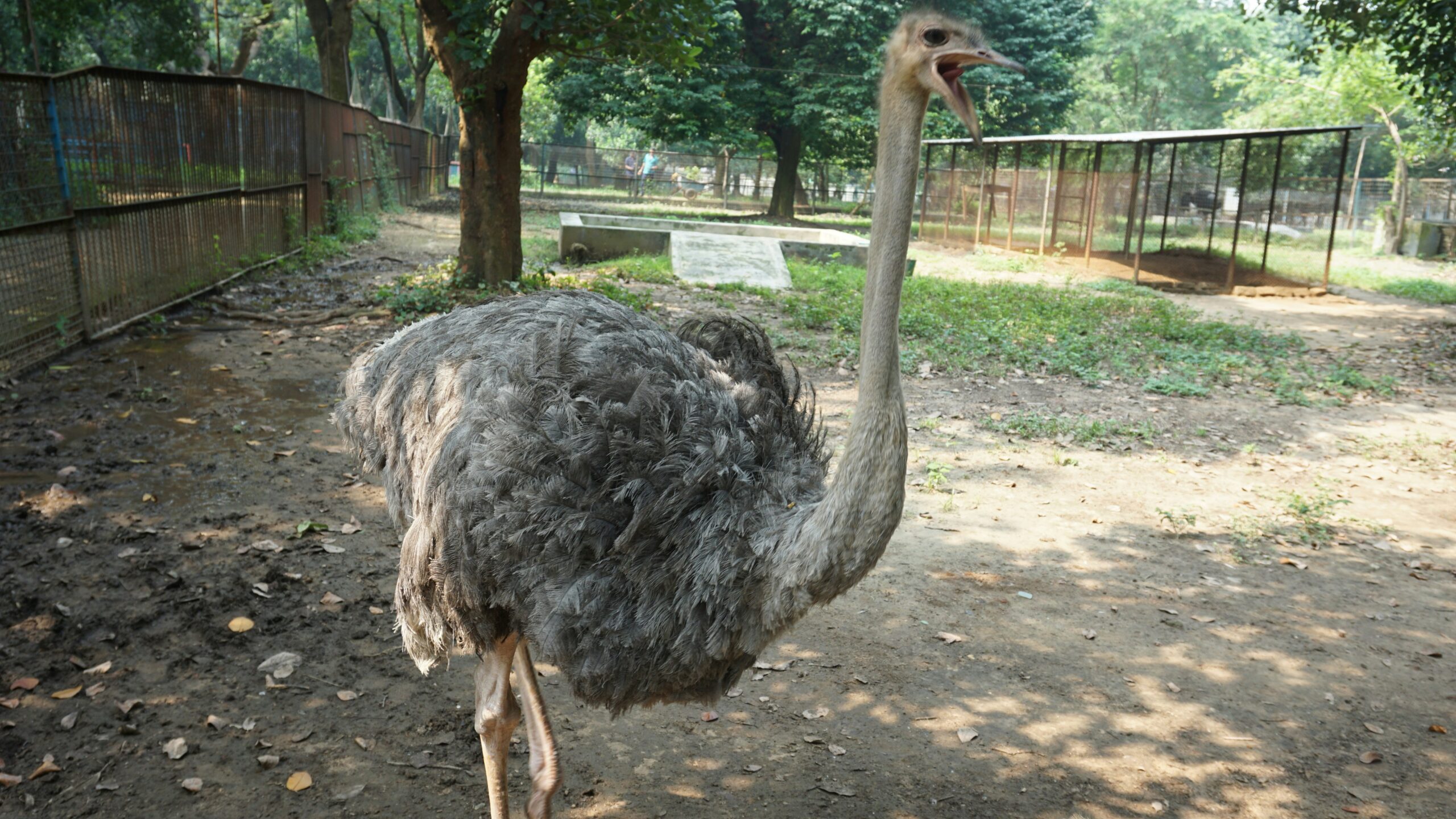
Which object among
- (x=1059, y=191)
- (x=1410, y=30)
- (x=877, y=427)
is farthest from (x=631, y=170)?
(x=877, y=427)

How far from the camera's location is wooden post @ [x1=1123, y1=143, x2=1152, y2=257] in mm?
16188

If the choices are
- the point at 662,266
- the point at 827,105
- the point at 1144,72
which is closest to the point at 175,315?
the point at 662,266

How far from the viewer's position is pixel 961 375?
327 inches

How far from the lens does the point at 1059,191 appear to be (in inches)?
742

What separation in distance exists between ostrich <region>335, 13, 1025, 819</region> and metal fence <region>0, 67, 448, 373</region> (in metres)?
Answer: 4.74

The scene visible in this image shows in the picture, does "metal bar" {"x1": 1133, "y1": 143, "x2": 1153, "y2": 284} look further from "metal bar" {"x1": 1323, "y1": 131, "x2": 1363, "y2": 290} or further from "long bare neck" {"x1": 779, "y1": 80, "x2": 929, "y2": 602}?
"long bare neck" {"x1": 779, "y1": 80, "x2": 929, "y2": 602}

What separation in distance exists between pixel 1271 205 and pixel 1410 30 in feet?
12.6

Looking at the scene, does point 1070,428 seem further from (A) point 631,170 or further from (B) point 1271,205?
(A) point 631,170

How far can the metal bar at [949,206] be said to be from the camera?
22.0m

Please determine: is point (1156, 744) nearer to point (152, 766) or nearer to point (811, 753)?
point (811, 753)

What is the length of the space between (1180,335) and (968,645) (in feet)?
23.8

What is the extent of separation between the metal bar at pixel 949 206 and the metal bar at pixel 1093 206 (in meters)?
4.09

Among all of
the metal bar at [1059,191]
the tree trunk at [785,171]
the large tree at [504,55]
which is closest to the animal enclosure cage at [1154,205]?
the metal bar at [1059,191]

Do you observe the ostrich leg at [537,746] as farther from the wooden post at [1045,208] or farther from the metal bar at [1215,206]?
the wooden post at [1045,208]
